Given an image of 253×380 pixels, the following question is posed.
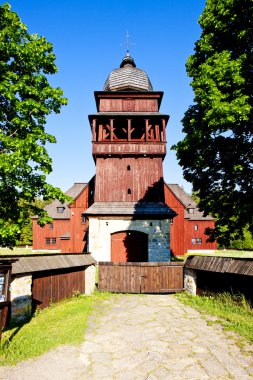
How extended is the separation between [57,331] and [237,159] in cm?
948

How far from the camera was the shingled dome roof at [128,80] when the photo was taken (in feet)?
73.2

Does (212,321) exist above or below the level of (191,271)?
below

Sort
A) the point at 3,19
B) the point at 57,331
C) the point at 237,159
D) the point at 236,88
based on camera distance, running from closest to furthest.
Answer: the point at 57,331, the point at 3,19, the point at 236,88, the point at 237,159

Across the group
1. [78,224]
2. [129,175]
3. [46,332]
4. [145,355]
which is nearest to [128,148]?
[129,175]

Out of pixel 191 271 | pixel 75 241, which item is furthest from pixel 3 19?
pixel 75 241

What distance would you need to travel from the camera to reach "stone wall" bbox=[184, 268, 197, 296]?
11.3m

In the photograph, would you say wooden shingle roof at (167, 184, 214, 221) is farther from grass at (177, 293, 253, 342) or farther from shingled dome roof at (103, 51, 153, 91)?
grass at (177, 293, 253, 342)

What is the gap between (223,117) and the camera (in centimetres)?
1025

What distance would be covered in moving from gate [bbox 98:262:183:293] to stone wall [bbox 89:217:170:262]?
5.78 meters

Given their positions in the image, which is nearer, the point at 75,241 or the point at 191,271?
the point at 191,271

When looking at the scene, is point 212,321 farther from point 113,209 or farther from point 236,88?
point 113,209

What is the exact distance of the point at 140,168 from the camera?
2000 cm

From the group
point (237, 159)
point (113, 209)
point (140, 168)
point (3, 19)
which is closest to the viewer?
point (3, 19)

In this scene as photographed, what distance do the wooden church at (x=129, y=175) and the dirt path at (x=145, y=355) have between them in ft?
32.6
